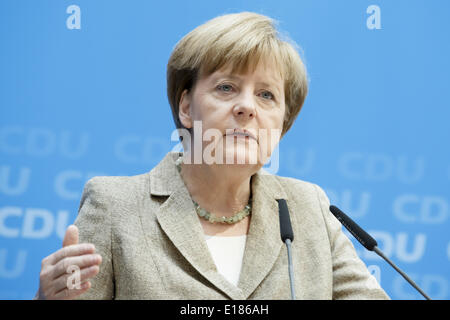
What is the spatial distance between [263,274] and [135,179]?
48 centimetres

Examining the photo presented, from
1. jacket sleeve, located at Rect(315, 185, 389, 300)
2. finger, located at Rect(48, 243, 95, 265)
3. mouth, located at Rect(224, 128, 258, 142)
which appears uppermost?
mouth, located at Rect(224, 128, 258, 142)

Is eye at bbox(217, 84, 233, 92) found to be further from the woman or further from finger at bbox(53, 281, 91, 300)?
finger at bbox(53, 281, 91, 300)

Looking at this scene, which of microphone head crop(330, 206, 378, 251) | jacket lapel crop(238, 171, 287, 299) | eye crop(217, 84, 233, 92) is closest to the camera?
microphone head crop(330, 206, 378, 251)

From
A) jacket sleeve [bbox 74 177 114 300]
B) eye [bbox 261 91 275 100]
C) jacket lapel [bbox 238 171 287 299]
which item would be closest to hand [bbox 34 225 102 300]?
jacket sleeve [bbox 74 177 114 300]

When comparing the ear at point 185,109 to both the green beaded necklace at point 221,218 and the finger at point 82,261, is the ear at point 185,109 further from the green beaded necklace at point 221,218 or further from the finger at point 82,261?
the finger at point 82,261

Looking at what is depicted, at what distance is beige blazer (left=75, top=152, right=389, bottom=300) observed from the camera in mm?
1276

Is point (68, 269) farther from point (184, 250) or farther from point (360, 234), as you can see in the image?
point (360, 234)

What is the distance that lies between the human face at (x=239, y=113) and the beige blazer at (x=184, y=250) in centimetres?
19

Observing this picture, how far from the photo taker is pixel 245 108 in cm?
138

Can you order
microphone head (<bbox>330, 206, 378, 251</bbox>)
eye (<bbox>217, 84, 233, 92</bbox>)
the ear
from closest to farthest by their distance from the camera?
microphone head (<bbox>330, 206, 378, 251</bbox>)
eye (<bbox>217, 84, 233, 92</bbox>)
the ear

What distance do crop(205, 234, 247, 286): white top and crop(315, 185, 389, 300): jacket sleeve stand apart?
272 millimetres

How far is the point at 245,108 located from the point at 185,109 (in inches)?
11.0

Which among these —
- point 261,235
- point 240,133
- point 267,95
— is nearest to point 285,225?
point 261,235
